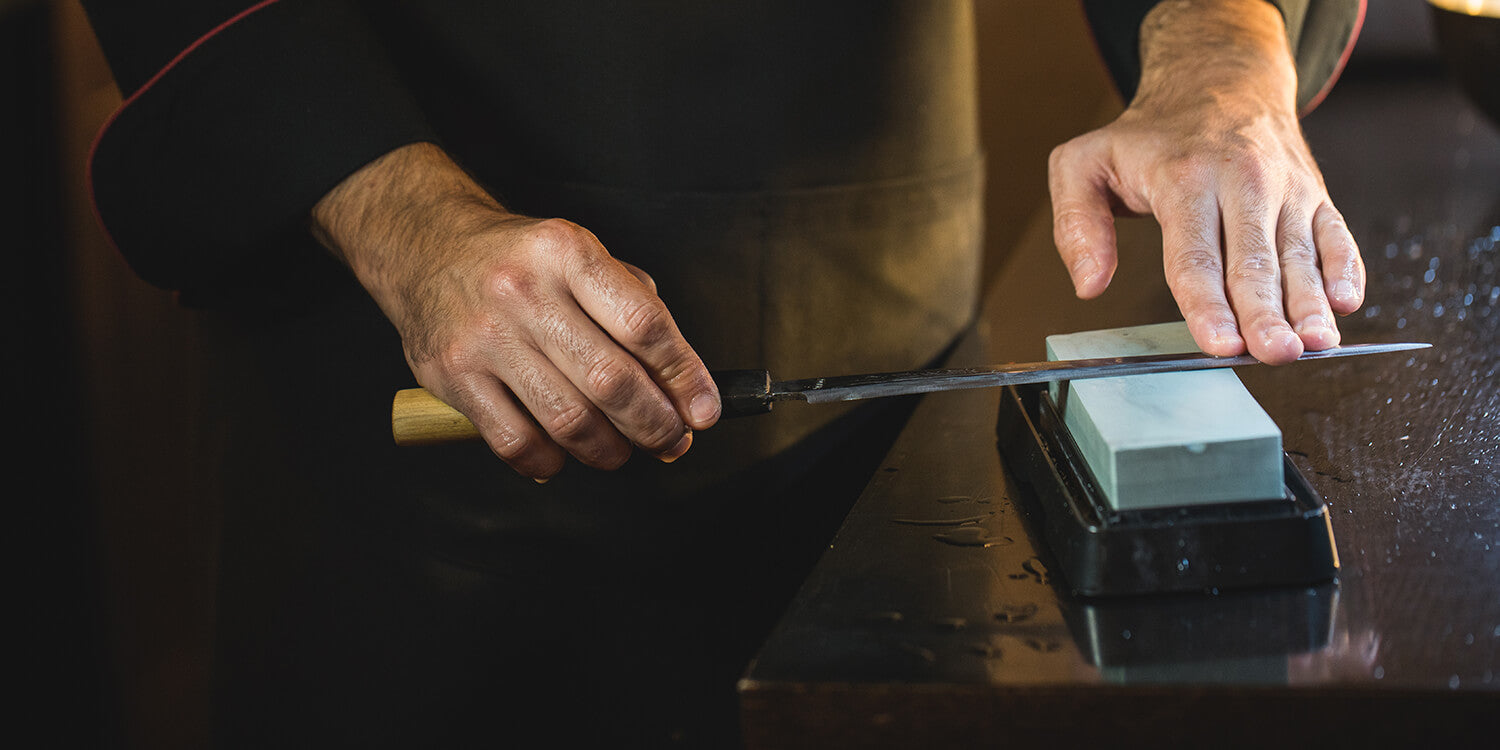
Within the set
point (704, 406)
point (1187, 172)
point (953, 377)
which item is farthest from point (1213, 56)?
point (704, 406)

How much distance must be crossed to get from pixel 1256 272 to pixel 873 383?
0.28 meters

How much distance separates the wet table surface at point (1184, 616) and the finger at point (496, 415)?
0.23m

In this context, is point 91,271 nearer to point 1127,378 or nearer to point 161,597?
point 161,597

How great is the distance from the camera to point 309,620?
105 centimetres

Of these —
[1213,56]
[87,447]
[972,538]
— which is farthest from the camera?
[87,447]

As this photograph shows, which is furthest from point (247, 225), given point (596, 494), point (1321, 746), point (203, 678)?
point (203, 678)

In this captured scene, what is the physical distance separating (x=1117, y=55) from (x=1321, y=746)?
2.76ft

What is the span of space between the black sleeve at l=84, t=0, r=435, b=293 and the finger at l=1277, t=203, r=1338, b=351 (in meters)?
0.66

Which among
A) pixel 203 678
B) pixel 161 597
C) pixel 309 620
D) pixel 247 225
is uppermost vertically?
pixel 247 225

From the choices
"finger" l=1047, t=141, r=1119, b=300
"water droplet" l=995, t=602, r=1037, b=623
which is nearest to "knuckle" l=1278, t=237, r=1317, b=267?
"finger" l=1047, t=141, r=1119, b=300

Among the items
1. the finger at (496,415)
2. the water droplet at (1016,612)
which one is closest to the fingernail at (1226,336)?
the water droplet at (1016,612)

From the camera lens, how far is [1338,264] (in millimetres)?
738

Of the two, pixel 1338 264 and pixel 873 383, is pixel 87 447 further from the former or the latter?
pixel 1338 264

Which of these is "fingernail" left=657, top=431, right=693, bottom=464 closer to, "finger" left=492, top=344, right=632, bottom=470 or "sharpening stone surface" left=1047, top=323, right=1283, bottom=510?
"finger" left=492, top=344, right=632, bottom=470
